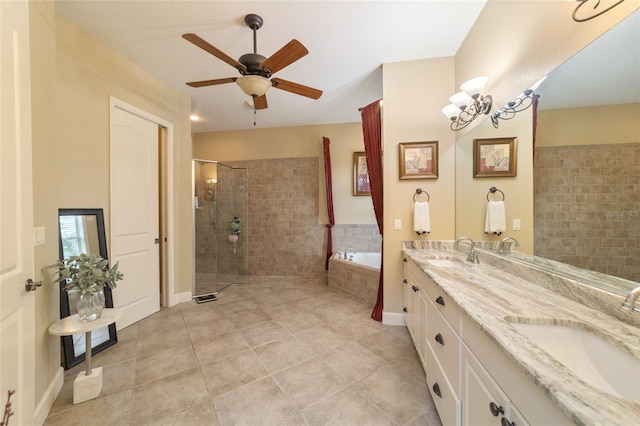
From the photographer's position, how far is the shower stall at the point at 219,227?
12.1 ft

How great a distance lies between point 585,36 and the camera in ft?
3.59

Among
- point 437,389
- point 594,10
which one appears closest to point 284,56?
point 594,10

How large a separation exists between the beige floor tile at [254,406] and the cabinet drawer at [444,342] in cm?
95

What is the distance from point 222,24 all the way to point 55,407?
3047 mm

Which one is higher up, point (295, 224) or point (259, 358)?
point (295, 224)

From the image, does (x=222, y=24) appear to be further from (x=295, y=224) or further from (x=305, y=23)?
(x=295, y=224)

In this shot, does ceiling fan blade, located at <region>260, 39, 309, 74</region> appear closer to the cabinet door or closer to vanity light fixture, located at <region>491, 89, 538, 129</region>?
vanity light fixture, located at <region>491, 89, 538, 129</region>

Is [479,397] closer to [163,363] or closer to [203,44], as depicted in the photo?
[163,363]

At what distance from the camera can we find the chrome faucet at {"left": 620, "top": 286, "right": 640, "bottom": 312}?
77cm

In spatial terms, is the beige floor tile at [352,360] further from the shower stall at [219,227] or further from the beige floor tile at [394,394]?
the shower stall at [219,227]

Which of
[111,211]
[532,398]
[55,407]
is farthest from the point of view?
[111,211]

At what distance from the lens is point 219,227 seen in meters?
4.14

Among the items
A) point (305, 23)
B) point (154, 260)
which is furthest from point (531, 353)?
point (154, 260)

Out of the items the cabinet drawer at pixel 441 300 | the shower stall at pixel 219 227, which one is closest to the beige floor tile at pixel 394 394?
the cabinet drawer at pixel 441 300
